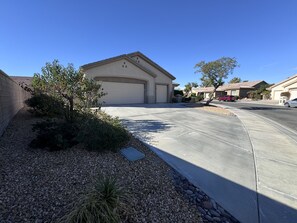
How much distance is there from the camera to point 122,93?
775 inches

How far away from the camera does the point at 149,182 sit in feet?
10.9

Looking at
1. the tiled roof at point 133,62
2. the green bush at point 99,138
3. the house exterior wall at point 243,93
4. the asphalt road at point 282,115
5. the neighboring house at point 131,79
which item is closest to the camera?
the green bush at point 99,138

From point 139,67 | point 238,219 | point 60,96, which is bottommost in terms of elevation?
point 238,219

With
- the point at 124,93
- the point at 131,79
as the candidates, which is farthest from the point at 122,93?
the point at 131,79

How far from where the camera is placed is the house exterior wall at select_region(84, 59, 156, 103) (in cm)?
1745

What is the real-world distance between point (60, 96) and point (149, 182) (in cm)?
488

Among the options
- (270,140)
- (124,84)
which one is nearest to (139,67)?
(124,84)

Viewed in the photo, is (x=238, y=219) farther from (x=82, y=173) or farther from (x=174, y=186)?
(x=82, y=173)

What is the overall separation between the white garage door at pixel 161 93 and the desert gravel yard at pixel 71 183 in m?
19.3

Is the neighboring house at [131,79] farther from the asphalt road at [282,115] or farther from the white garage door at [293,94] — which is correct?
the white garage door at [293,94]

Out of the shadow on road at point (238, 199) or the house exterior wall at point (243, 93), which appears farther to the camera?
the house exterior wall at point (243, 93)

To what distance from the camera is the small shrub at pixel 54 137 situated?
4.34m

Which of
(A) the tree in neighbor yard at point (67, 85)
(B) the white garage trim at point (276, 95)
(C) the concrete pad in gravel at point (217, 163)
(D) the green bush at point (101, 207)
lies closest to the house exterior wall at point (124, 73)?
(A) the tree in neighbor yard at point (67, 85)

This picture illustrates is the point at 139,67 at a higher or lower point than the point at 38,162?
higher
